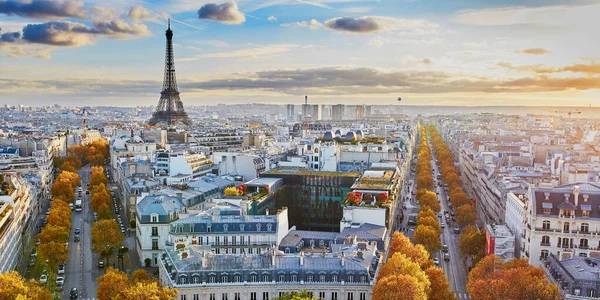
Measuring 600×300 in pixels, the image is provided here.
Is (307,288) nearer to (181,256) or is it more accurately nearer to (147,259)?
(181,256)

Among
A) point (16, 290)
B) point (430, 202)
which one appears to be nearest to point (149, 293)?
point (16, 290)

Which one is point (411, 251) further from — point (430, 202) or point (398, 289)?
point (430, 202)

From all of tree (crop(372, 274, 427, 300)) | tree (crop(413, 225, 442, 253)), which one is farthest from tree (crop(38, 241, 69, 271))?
tree (crop(413, 225, 442, 253))

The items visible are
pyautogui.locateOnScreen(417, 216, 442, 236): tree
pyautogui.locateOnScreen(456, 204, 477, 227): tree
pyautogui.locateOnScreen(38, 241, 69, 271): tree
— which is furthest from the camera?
pyautogui.locateOnScreen(456, 204, 477, 227): tree

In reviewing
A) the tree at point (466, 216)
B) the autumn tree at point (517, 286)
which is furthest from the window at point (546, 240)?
the tree at point (466, 216)

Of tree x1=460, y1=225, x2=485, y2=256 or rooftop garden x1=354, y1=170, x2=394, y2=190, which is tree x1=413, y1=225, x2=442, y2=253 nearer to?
tree x1=460, y1=225, x2=485, y2=256

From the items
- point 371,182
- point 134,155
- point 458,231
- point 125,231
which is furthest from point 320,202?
point 134,155
